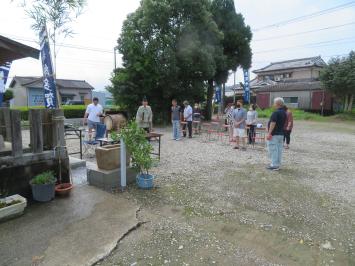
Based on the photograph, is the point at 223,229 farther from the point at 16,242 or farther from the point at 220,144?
the point at 220,144

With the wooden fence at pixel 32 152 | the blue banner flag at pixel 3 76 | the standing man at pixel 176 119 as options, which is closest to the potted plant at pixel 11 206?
the wooden fence at pixel 32 152

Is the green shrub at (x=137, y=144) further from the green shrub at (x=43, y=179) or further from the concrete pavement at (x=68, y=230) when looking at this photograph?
the green shrub at (x=43, y=179)

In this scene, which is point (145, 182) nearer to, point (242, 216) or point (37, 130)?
point (242, 216)

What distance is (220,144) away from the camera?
1070 cm

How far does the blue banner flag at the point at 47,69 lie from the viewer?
19.0 feet

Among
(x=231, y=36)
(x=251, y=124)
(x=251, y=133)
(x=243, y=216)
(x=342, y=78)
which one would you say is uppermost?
(x=231, y=36)

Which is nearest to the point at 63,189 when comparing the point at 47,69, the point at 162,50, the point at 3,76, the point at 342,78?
the point at 47,69

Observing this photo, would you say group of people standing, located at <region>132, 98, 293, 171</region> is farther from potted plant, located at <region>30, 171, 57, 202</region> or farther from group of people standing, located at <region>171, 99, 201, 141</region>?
potted plant, located at <region>30, 171, 57, 202</region>

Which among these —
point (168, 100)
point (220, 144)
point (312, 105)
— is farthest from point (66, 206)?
point (312, 105)

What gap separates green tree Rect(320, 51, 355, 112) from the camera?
76.0ft

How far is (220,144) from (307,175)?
4.44 meters

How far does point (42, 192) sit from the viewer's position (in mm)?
4355

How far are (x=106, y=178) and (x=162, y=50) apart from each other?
12.2 meters

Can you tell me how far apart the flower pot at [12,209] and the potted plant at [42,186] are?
0.31 metres
